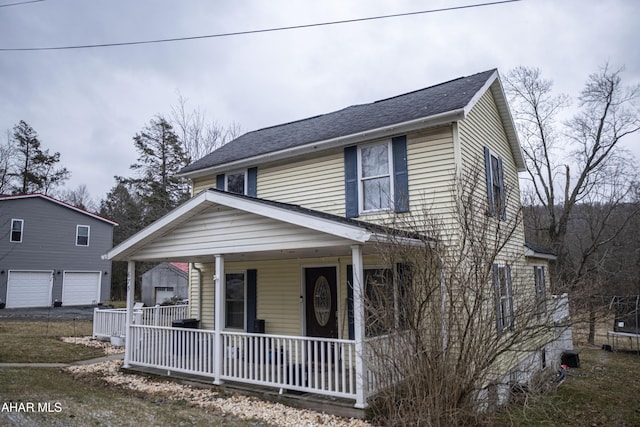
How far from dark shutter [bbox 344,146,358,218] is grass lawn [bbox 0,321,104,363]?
27.0ft

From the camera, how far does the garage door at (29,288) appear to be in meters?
24.1

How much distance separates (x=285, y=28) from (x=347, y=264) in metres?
5.96

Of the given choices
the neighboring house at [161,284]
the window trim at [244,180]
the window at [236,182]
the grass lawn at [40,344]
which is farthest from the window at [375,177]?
the neighboring house at [161,284]

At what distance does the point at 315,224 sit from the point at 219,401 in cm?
356

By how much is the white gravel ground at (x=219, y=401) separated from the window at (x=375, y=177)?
438cm

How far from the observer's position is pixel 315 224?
22.3 feet

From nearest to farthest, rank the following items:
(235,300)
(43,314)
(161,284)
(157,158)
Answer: (235,300)
(43,314)
(161,284)
(157,158)

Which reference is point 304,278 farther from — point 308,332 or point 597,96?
point 597,96

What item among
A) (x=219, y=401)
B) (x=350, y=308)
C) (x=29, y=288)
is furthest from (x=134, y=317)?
(x=29, y=288)

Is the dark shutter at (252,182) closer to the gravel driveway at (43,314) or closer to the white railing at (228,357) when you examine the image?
the white railing at (228,357)

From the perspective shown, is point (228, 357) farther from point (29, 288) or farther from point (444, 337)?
point (29, 288)

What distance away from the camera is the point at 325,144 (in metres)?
9.84

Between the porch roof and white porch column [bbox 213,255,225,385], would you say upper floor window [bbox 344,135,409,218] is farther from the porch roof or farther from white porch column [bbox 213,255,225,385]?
white porch column [bbox 213,255,225,385]

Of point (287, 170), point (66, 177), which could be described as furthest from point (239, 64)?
point (66, 177)
